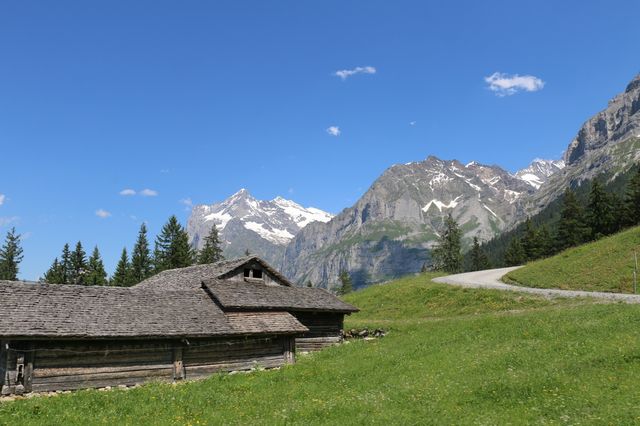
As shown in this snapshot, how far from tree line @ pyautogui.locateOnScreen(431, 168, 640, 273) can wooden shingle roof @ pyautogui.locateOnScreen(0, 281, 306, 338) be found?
67865mm

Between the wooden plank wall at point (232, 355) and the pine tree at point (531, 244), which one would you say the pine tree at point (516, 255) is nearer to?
the pine tree at point (531, 244)

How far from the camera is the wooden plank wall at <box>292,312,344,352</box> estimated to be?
123 feet

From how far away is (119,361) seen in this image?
25.6 metres

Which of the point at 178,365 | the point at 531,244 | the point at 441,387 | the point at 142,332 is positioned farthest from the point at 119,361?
the point at 531,244

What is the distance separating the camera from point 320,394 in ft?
65.0

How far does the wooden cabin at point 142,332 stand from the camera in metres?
23.2

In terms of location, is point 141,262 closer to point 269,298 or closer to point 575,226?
point 269,298

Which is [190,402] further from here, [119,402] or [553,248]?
[553,248]

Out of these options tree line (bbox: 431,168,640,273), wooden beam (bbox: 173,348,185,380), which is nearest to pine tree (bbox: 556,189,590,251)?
tree line (bbox: 431,168,640,273)

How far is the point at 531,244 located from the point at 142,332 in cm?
9012

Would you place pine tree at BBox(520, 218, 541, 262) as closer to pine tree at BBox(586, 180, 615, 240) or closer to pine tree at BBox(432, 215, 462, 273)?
pine tree at BBox(432, 215, 462, 273)

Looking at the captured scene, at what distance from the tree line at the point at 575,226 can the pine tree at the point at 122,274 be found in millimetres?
66767

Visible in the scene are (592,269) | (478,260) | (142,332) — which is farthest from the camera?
(478,260)

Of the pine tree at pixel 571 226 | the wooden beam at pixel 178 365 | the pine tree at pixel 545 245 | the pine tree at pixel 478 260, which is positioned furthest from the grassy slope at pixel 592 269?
the pine tree at pixel 478 260
